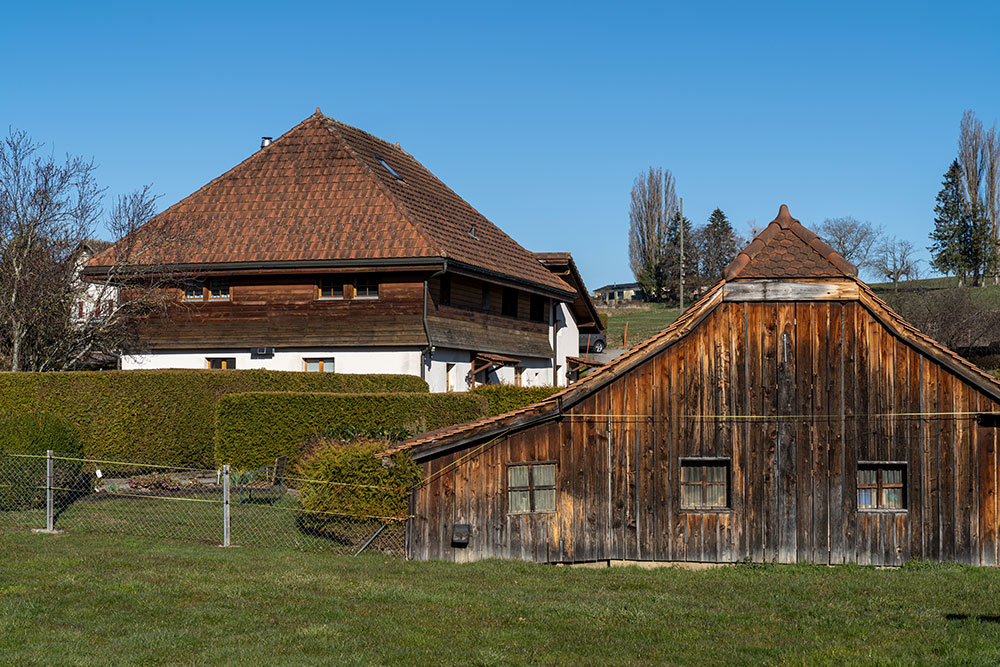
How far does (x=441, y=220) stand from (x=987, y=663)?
30.8 m

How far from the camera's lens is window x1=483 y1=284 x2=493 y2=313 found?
38866 mm

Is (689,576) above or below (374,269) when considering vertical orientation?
below

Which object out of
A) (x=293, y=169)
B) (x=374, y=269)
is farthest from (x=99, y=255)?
(x=374, y=269)

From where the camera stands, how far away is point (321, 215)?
3662cm

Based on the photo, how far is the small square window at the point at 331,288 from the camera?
35.2 metres

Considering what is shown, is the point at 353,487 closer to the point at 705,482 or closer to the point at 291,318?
the point at 705,482

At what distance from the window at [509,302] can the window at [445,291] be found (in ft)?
15.5

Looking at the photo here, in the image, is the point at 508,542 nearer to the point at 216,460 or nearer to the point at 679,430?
the point at 679,430

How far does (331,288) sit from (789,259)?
1965 centimetres

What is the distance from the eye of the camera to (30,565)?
1513cm

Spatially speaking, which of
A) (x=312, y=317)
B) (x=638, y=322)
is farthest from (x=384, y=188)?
(x=638, y=322)

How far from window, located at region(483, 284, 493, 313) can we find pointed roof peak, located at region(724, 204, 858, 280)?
20.3 meters

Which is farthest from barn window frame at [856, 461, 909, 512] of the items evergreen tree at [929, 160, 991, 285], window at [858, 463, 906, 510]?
evergreen tree at [929, 160, 991, 285]

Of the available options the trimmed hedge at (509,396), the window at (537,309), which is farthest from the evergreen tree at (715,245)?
the trimmed hedge at (509,396)
